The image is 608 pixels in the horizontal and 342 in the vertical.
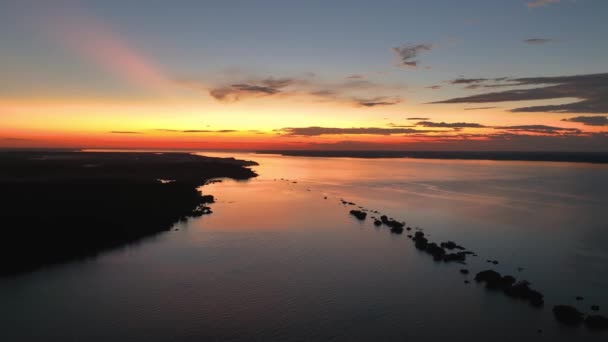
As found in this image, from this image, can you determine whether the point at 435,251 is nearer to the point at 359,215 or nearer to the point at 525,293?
the point at 525,293

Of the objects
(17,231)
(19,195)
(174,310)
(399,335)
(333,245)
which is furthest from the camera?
(19,195)

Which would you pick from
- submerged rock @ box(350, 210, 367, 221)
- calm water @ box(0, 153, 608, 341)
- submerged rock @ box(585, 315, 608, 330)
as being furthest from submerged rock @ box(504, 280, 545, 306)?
submerged rock @ box(350, 210, 367, 221)

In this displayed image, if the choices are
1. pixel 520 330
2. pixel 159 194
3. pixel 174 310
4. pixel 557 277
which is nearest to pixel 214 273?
pixel 174 310

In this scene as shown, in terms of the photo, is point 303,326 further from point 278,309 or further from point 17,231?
point 17,231

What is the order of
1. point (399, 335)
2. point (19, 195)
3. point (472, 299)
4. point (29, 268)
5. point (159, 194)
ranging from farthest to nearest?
point (159, 194)
point (19, 195)
point (29, 268)
point (472, 299)
point (399, 335)

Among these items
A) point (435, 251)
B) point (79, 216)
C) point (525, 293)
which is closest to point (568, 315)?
point (525, 293)

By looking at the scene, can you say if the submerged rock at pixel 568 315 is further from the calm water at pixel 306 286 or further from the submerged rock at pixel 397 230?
the submerged rock at pixel 397 230

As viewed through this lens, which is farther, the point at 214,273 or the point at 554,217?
the point at 554,217

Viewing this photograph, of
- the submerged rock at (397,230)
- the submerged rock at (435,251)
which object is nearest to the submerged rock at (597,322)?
the submerged rock at (435,251)

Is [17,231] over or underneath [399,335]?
over
